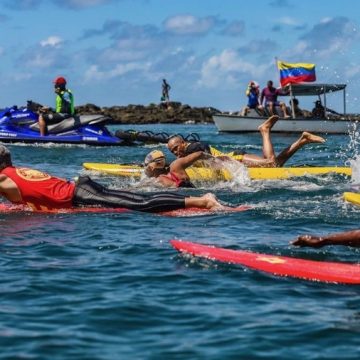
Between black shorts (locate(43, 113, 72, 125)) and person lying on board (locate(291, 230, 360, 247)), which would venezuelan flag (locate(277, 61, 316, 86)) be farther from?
person lying on board (locate(291, 230, 360, 247))

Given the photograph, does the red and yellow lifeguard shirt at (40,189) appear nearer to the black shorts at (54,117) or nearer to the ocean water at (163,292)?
the ocean water at (163,292)

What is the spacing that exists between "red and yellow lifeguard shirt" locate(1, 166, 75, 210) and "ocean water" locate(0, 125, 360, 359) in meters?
0.24

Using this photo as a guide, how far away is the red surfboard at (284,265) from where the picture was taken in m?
7.26

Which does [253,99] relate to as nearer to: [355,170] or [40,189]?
[355,170]

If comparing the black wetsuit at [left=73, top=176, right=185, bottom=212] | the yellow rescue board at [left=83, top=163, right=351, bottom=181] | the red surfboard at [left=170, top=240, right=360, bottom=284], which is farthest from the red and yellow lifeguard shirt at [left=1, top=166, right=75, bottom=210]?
the yellow rescue board at [left=83, top=163, right=351, bottom=181]

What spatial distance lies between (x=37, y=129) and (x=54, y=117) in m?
0.65

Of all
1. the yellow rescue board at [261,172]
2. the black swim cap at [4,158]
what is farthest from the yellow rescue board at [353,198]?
the yellow rescue board at [261,172]

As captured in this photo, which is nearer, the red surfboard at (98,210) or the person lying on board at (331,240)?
the person lying on board at (331,240)

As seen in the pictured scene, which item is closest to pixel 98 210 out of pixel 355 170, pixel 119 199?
pixel 119 199

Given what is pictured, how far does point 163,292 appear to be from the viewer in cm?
691

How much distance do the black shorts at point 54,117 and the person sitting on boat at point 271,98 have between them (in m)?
9.56

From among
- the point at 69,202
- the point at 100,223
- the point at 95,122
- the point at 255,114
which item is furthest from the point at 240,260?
the point at 255,114

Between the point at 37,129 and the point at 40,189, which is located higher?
the point at 37,129

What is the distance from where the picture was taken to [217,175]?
15.4 meters
